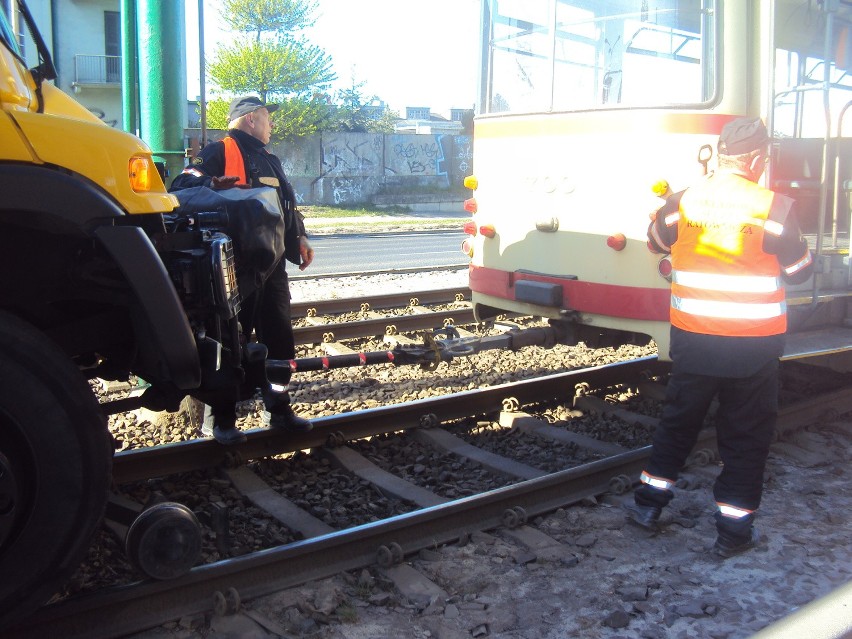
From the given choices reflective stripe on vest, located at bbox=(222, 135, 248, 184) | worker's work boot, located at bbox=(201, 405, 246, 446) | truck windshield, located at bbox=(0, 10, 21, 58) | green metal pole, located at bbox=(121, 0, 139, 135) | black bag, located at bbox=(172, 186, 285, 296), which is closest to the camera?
truck windshield, located at bbox=(0, 10, 21, 58)

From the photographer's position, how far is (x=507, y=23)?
686cm

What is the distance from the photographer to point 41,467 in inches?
110

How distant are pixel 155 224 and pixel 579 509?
2614 millimetres

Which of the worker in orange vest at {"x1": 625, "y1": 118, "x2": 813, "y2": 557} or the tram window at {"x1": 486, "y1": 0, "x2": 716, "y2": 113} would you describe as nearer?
the worker in orange vest at {"x1": 625, "y1": 118, "x2": 813, "y2": 557}

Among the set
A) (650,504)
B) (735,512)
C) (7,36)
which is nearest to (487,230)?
(650,504)

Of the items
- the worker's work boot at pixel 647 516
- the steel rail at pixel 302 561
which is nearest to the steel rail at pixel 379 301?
the steel rail at pixel 302 561

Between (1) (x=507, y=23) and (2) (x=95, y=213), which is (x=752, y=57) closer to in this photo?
(1) (x=507, y=23)

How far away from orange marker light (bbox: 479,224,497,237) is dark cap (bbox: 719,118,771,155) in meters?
2.95

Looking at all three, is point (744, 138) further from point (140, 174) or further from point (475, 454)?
point (140, 174)

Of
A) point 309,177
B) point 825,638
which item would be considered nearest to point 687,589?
point 825,638

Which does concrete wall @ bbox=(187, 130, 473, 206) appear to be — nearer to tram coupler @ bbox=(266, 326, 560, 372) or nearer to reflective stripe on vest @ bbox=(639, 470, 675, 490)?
tram coupler @ bbox=(266, 326, 560, 372)

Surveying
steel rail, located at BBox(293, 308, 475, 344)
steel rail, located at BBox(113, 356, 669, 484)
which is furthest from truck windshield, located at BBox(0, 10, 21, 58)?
steel rail, located at BBox(293, 308, 475, 344)

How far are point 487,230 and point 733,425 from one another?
3.26 meters

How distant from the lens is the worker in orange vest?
401 centimetres
